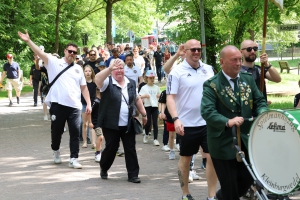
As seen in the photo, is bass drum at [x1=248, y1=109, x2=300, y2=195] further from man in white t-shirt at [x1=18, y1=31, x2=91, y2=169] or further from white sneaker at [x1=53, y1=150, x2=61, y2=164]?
white sneaker at [x1=53, y1=150, x2=61, y2=164]

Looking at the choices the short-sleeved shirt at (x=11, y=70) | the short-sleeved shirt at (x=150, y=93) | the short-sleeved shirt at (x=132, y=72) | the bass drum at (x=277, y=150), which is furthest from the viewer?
the short-sleeved shirt at (x=11, y=70)

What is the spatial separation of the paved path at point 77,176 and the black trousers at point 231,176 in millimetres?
2171

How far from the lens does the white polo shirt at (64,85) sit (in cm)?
1120

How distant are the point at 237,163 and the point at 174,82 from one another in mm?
1993

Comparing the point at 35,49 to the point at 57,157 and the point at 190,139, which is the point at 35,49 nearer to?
the point at 57,157

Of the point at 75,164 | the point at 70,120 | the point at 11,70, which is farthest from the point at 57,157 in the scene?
the point at 11,70

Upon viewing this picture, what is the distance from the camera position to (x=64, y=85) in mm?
11219

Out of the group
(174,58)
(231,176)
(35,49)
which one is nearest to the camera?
(231,176)

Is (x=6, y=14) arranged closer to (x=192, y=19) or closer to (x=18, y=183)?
(x=192, y=19)

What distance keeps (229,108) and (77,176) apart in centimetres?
472

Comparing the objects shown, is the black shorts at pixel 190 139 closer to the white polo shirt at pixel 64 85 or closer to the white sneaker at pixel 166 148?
the white polo shirt at pixel 64 85

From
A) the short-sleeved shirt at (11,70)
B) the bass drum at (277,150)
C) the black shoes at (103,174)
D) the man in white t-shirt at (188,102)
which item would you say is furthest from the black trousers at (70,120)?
the short-sleeved shirt at (11,70)

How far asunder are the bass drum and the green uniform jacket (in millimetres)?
408

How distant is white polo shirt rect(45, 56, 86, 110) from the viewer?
441 inches
